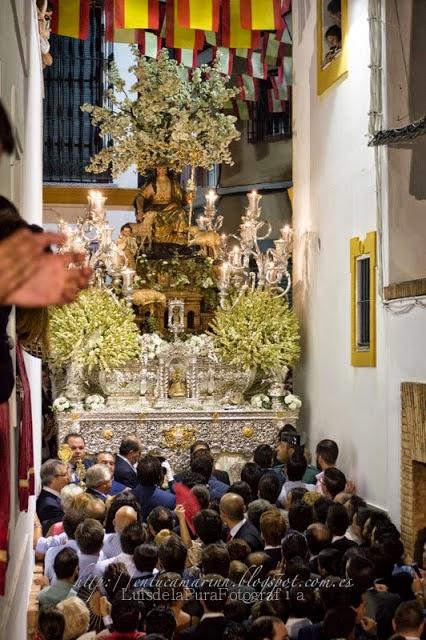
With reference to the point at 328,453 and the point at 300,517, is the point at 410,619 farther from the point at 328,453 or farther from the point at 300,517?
the point at 328,453

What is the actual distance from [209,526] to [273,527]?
0.44m

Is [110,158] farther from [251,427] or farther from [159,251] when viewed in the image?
[251,427]

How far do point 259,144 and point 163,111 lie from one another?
Result: 5.48 meters

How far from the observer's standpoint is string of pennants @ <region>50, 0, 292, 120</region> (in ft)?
50.1

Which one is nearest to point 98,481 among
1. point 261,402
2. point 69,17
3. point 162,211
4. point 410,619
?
point 410,619

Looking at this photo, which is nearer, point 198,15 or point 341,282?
point 341,282

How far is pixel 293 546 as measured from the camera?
7.09 m

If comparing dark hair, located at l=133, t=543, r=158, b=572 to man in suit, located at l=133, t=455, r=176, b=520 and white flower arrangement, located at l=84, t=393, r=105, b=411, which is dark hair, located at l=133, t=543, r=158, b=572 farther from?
white flower arrangement, located at l=84, t=393, r=105, b=411

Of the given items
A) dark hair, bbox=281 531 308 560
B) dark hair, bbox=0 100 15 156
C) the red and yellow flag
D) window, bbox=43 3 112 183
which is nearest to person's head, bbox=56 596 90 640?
dark hair, bbox=281 531 308 560

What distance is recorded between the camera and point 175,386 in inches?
578

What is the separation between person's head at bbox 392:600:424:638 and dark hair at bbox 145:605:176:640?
3.75 feet

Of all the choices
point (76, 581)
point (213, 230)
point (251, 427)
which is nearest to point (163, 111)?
point (213, 230)

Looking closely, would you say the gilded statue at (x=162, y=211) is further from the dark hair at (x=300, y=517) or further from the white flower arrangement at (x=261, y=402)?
the dark hair at (x=300, y=517)

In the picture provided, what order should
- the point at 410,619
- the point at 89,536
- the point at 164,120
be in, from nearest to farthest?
the point at 410,619 < the point at 89,536 < the point at 164,120
